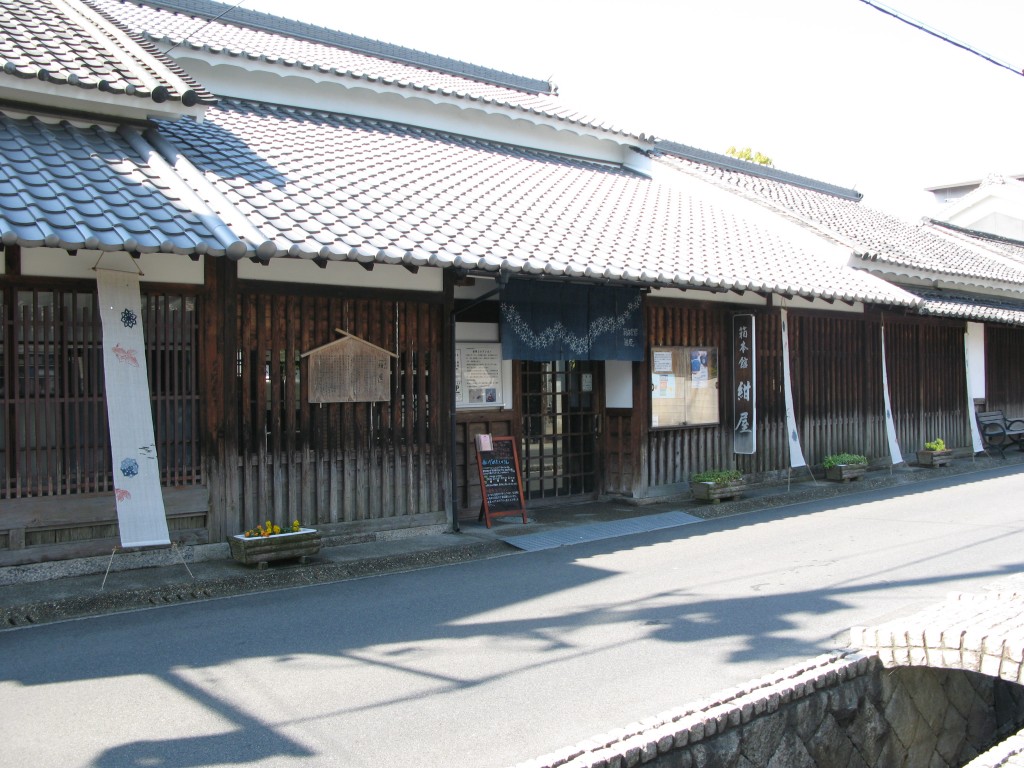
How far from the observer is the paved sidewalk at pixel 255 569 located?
289 inches

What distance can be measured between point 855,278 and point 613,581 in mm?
9268

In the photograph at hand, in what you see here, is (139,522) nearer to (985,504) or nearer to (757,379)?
(757,379)

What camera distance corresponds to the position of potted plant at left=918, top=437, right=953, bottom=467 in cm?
1766

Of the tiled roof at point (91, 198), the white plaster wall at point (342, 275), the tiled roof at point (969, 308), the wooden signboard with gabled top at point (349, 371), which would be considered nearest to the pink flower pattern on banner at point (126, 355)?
the tiled roof at point (91, 198)

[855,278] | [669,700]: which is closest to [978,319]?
[855,278]

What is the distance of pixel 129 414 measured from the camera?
8.09 meters

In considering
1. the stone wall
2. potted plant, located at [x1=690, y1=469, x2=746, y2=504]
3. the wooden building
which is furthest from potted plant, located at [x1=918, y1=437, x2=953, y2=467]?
the stone wall

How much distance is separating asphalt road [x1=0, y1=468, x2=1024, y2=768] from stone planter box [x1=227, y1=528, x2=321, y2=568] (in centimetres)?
63

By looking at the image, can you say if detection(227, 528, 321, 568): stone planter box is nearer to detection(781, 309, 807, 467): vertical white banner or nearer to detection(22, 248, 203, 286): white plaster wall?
detection(22, 248, 203, 286): white plaster wall

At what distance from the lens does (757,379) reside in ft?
48.4

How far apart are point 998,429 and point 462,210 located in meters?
14.6

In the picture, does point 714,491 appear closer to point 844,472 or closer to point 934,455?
point 844,472

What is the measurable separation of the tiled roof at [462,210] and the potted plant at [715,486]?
2.95 meters

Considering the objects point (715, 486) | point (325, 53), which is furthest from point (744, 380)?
point (325, 53)
